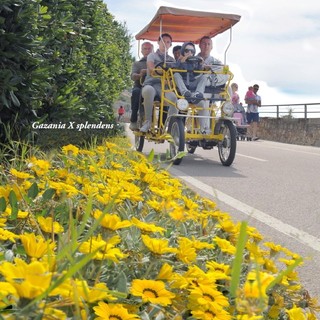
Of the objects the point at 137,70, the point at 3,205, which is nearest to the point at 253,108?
the point at 137,70

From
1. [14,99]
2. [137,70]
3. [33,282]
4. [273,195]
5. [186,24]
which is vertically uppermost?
[186,24]

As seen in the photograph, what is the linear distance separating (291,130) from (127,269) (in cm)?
1988

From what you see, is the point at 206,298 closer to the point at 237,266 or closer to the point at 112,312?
the point at 112,312

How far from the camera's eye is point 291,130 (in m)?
20.8

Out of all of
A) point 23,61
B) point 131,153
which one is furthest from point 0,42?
point 131,153

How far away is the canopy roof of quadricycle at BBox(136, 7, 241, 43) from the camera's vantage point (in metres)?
9.60

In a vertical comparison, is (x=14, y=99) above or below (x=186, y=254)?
above

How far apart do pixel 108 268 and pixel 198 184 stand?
4682 millimetres

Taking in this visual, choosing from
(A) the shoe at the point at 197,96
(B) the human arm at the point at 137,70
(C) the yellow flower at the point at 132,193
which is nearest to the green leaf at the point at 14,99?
(C) the yellow flower at the point at 132,193

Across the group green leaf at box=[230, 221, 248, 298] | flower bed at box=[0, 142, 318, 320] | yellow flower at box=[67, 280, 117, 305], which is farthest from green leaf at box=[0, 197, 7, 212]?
green leaf at box=[230, 221, 248, 298]

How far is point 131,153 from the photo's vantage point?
5953 millimetres

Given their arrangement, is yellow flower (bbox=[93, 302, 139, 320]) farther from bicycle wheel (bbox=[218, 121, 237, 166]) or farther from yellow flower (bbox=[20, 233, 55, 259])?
bicycle wheel (bbox=[218, 121, 237, 166])

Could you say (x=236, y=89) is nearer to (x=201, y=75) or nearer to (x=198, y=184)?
(x=201, y=75)

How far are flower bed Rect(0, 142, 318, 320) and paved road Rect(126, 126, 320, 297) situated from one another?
0.21 m
